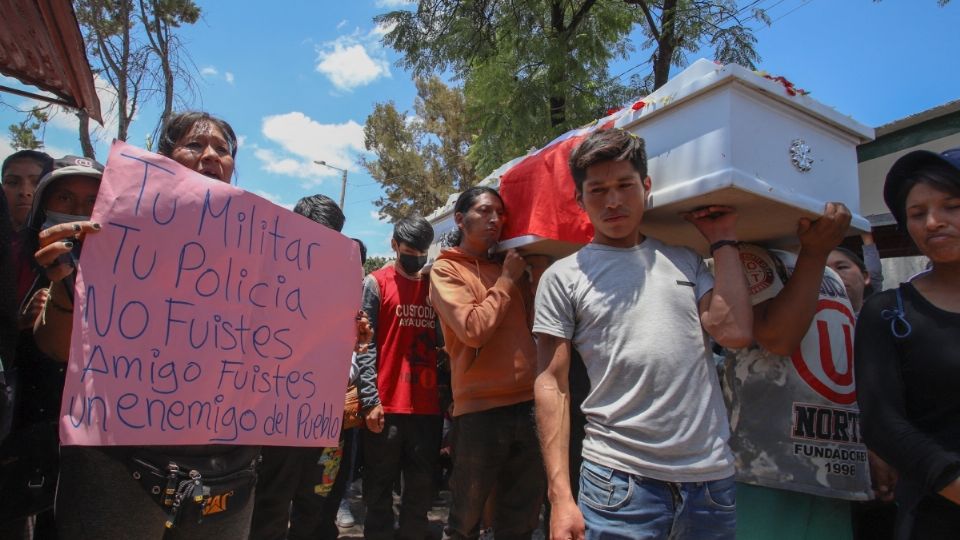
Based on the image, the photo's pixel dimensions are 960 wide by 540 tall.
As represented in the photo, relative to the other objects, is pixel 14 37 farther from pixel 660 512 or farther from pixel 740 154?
pixel 660 512

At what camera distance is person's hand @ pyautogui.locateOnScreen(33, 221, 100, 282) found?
1271 mm

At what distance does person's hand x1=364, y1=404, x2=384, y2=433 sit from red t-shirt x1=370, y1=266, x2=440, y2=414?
0.51 ft

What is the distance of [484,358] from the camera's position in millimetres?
2525

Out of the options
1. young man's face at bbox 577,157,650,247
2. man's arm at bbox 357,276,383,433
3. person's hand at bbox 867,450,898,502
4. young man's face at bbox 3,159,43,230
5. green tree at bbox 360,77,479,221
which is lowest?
person's hand at bbox 867,450,898,502

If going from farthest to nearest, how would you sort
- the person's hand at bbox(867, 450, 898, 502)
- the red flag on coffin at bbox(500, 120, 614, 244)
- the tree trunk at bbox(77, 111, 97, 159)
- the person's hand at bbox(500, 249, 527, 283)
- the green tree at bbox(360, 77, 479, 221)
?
1. the green tree at bbox(360, 77, 479, 221)
2. the tree trunk at bbox(77, 111, 97, 159)
3. the person's hand at bbox(500, 249, 527, 283)
4. the red flag on coffin at bbox(500, 120, 614, 244)
5. the person's hand at bbox(867, 450, 898, 502)

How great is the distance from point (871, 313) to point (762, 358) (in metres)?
0.36

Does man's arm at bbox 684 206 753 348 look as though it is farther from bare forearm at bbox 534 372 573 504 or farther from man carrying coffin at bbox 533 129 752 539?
bare forearm at bbox 534 372 573 504

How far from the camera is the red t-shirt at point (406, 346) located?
308cm

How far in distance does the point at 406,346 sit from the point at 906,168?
2426mm

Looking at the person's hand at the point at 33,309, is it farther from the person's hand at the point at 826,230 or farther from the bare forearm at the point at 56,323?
the person's hand at the point at 826,230

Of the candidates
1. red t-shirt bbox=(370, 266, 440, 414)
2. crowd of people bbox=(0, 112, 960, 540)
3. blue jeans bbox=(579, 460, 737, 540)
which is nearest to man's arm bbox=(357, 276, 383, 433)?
red t-shirt bbox=(370, 266, 440, 414)

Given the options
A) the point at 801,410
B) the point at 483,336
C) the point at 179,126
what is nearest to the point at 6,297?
the point at 179,126

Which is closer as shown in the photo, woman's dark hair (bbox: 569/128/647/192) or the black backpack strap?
the black backpack strap

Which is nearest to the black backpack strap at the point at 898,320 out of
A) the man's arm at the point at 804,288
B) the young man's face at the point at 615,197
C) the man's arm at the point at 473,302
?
the man's arm at the point at 804,288
